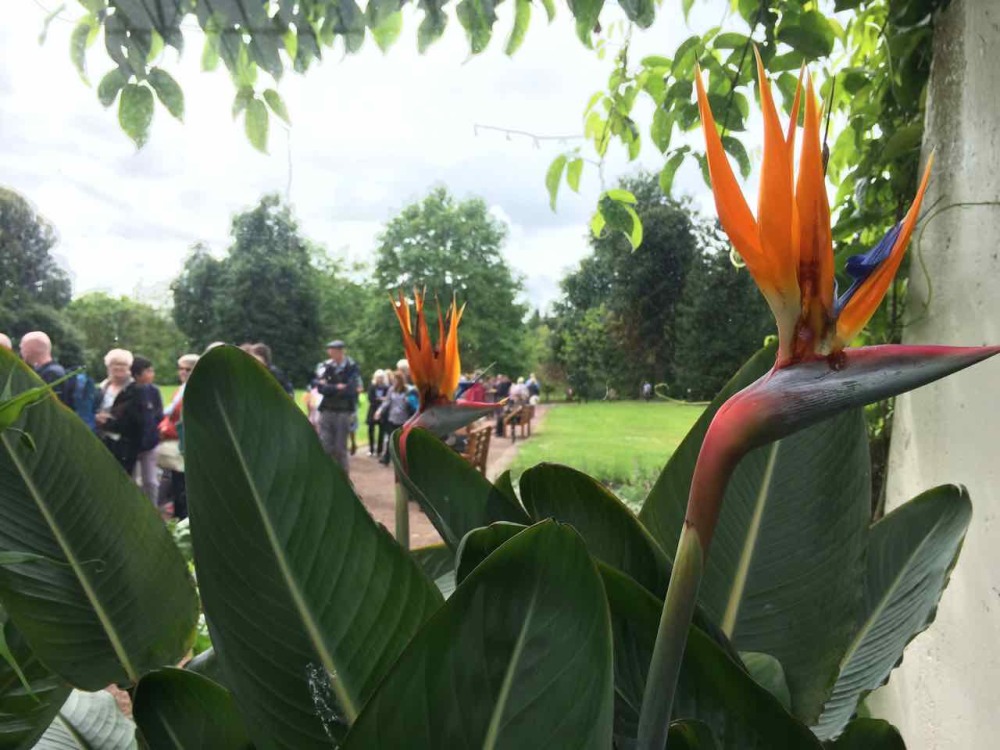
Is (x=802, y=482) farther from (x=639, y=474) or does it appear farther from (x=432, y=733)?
(x=639, y=474)

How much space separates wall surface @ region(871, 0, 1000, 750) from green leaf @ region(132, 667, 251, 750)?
2.40 ft

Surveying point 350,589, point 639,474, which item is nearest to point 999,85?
point 350,589

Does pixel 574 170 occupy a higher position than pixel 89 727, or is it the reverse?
pixel 574 170

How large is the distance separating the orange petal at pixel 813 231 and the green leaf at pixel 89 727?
53 cm

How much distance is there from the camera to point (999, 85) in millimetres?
762

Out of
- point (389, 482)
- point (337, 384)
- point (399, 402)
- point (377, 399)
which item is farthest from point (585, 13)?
point (377, 399)

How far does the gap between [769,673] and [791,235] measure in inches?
11.2

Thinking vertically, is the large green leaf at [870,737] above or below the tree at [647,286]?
below

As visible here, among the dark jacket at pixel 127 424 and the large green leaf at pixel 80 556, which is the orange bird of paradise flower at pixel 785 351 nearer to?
the large green leaf at pixel 80 556

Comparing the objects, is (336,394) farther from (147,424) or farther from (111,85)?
(111,85)

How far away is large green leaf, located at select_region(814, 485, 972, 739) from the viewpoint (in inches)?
19.2

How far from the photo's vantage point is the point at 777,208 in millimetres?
269

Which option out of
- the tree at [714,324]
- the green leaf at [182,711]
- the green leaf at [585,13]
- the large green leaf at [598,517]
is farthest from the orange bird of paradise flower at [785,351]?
the tree at [714,324]

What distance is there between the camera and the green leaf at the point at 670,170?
4.34ft
